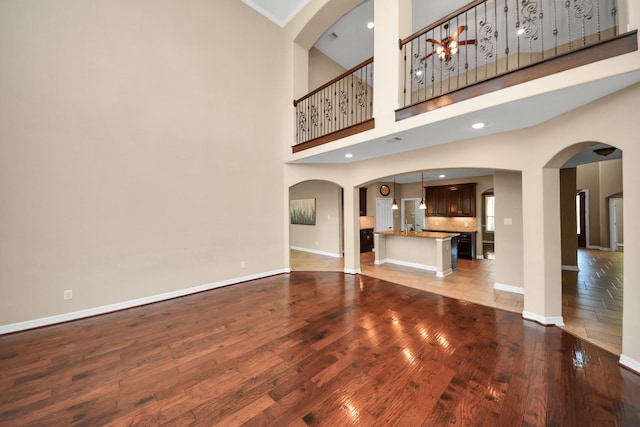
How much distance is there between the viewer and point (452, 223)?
8641mm

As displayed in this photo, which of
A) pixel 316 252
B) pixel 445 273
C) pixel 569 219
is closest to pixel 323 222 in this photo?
pixel 316 252

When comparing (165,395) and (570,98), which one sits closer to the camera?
(165,395)

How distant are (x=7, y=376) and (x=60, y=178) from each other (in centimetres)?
230

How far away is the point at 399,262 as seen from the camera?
6.61 m

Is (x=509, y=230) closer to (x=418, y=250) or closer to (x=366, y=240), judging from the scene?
(x=418, y=250)

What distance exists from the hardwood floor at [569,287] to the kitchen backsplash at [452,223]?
135 cm

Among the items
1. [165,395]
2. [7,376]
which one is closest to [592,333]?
[165,395]

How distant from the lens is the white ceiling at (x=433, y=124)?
234 cm

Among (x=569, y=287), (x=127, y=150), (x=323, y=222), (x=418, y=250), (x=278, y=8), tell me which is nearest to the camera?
(x=127, y=150)

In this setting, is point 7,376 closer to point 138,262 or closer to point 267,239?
point 138,262

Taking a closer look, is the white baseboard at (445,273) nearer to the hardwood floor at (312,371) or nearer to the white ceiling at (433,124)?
the hardwood floor at (312,371)

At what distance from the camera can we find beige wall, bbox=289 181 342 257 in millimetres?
7871

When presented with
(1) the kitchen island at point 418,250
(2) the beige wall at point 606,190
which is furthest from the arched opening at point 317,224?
(2) the beige wall at point 606,190

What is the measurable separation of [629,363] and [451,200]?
268 inches
